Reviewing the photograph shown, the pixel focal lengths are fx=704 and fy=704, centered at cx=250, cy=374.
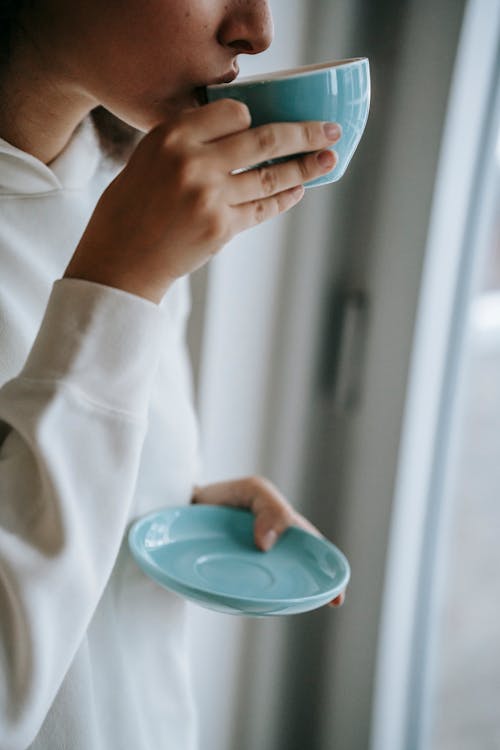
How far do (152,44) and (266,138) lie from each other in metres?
0.14

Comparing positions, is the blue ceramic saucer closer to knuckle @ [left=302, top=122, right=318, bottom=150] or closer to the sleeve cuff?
the sleeve cuff

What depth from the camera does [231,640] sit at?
1532 mm

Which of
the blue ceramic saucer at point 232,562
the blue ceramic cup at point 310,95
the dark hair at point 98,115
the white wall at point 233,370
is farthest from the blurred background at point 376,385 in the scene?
the blue ceramic cup at point 310,95

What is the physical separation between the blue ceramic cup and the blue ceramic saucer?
392 millimetres

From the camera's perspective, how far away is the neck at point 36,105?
66 cm

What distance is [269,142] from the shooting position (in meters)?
0.53

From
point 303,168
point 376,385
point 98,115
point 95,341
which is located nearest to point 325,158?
point 303,168

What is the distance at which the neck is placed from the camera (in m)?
0.66

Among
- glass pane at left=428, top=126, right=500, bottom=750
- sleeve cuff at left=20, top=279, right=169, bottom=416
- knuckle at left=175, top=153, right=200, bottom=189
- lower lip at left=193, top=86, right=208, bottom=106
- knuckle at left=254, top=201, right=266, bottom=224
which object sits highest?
lower lip at left=193, top=86, right=208, bottom=106

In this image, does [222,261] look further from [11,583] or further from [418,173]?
[11,583]

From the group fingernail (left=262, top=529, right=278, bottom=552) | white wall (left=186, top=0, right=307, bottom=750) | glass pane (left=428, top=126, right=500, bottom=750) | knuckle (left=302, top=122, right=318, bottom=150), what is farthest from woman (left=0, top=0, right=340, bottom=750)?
glass pane (left=428, top=126, right=500, bottom=750)

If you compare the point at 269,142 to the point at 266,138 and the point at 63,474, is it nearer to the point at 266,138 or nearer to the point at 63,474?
the point at 266,138

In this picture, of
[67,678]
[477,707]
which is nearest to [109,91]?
[67,678]

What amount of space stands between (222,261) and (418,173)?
359 mm
